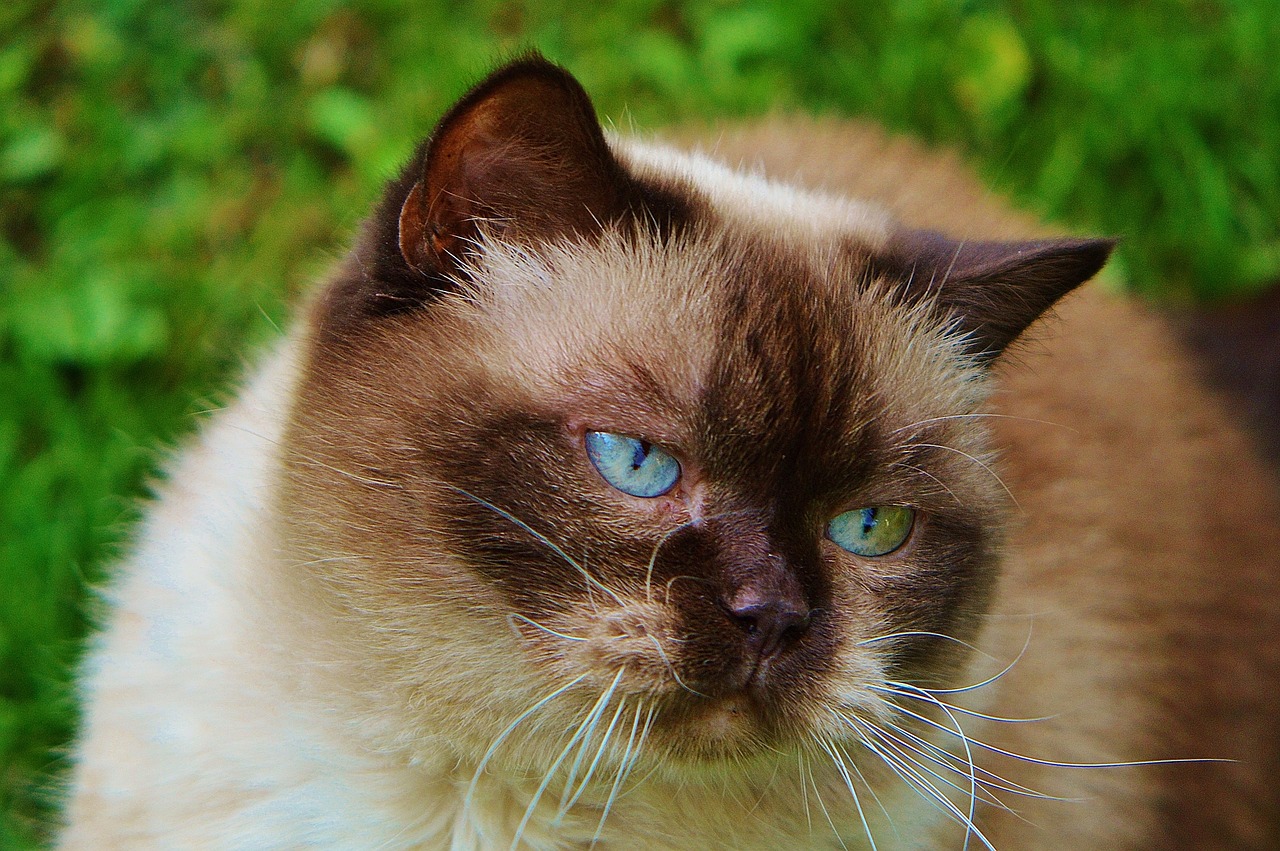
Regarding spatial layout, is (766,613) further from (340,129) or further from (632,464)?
(340,129)

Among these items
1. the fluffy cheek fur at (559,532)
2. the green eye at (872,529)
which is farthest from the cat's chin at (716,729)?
the green eye at (872,529)

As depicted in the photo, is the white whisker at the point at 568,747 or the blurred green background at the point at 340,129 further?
the blurred green background at the point at 340,129

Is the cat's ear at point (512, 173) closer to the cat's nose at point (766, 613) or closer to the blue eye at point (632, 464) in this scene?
the blue eye at point (632, 464)

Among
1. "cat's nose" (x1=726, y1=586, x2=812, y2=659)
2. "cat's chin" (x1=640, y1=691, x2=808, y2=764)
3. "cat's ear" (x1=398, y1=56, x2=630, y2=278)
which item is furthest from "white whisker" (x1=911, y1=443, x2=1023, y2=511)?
"cat's ear" (x1=398, y1=56, x2=630, y2=278)

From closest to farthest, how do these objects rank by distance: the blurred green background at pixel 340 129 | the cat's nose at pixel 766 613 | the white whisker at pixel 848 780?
1. the cat's nose at pixel 766 613
2. the white whisker at pixel 848 780
3. the blurred green background at pixel 340 129

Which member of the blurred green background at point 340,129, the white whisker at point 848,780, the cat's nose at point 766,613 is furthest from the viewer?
the blurred green background at point 340,129

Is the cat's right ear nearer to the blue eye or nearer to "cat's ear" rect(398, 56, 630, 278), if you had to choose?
"cat's ear" rect(398, 56, 630, 278)
